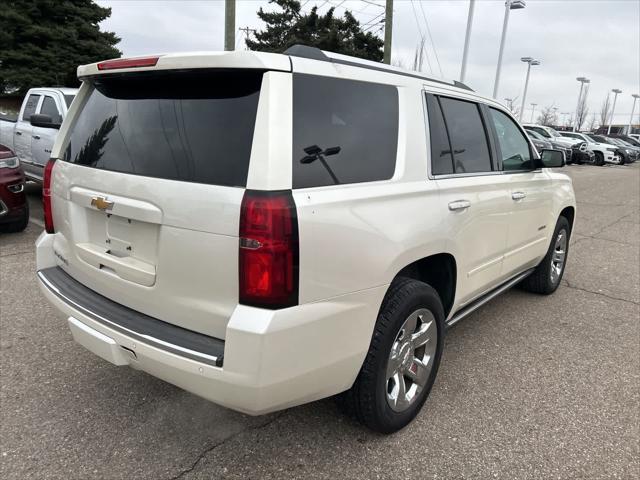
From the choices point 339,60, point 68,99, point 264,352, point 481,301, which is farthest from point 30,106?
point 264,352

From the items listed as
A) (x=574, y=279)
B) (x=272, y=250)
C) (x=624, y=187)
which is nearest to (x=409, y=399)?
(x=272, y=250)

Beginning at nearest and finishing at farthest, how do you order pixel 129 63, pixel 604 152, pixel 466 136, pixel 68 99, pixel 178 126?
pixel 178 126 < pixel 129 63 < pixel 466 136 < pixel 68 99 < pixel 604 152

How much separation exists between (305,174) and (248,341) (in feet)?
2.29

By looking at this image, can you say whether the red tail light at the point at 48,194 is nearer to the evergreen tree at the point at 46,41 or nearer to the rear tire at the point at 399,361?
the rear tire at the point at 399,361

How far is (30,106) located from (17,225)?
3292 mm

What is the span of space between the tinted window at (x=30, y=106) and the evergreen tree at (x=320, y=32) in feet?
59.8

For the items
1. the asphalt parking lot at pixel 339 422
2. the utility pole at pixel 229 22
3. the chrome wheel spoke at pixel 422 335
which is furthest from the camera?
the utility pole at pixel 229 22

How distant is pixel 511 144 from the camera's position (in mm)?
3830

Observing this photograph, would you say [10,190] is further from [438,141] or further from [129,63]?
[438,141]

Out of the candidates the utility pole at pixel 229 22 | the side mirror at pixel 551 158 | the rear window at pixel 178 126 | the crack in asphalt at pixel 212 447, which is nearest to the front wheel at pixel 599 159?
the utility pole at pixel 229 22

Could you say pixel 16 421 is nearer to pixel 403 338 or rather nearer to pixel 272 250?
pixel 272 250

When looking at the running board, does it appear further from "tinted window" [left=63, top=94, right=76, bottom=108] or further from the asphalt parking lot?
"tinted window" [left=63, top=94, right=76, bottom=108]

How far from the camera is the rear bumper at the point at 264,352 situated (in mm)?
1851

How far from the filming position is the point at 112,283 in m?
2.36
